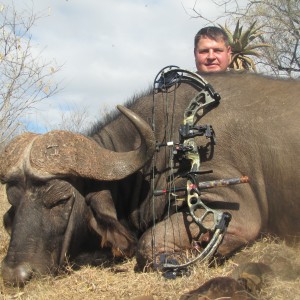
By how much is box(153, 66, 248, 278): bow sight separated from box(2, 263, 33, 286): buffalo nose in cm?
100

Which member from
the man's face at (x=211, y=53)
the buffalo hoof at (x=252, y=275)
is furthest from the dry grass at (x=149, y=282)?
the man's face at (x=211, y=53)

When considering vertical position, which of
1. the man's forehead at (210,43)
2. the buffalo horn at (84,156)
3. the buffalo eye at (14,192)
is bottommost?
the buffalo eye at (14,192)

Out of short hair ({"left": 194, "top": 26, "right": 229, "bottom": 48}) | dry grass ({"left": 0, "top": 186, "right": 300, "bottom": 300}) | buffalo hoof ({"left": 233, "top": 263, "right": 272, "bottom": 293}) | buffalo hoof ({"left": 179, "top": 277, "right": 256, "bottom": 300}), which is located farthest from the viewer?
short hair ({"left": 194, "top": 26, "right": 229, "bottom": 48})

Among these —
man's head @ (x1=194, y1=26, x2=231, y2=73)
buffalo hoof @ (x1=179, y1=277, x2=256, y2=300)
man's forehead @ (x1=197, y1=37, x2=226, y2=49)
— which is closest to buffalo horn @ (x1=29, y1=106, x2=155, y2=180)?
buffalo hoof @ (x1=179, y1=277, x2=256, y2=300)

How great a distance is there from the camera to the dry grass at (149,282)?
3.44m

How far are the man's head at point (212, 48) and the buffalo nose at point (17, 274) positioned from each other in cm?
390

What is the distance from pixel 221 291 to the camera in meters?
3.06

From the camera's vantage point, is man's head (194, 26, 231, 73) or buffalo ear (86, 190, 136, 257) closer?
buffalo ear (86, 190, 136, 257)

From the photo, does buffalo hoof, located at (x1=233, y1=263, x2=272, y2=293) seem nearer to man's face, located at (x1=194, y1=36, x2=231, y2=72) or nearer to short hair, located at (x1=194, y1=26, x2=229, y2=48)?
man's face, located at (x1=194, y1=36, x2=231, y2=72)

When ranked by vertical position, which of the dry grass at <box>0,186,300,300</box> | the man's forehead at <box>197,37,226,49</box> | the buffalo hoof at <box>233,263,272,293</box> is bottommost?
the dry grass at <box>0,186,300,300</box>

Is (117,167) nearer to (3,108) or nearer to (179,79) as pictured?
Result: (179,79)

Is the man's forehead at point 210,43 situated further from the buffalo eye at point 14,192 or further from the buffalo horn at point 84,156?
the buffalo eye at point 14,192

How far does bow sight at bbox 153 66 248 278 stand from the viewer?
411 cm

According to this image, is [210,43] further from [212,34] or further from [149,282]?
[149,282]
